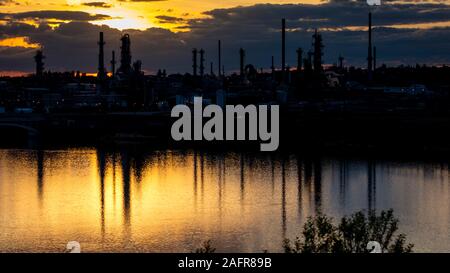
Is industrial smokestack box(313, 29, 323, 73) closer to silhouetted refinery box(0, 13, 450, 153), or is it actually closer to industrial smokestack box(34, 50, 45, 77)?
silhouetted refinery box(0, 13, 450, 153)

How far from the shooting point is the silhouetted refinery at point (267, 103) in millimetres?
54406

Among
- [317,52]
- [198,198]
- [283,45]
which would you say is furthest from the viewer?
[283,45]

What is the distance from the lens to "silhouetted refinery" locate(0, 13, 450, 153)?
54.4 m

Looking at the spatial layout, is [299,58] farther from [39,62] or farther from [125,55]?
[39,62]

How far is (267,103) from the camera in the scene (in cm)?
6988

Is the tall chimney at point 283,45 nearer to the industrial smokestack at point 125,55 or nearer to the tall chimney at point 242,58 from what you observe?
the tall chimney at point 242,58

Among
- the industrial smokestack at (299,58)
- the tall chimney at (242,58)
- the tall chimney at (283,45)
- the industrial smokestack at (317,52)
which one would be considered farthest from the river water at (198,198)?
the tall chimney at (242,58)

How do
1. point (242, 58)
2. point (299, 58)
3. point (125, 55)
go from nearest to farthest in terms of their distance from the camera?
point (299, 58), point (125, 55), point (242, 58)

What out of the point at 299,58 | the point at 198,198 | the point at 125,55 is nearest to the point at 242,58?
the point at 299,58

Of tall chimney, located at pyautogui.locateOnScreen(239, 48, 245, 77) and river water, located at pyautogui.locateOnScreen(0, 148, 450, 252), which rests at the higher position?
tall chimney, located at pyautogui.locateOnScreen(239, 48, 245, 77)

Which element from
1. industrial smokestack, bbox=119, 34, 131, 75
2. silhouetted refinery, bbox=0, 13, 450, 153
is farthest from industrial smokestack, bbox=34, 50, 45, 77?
industrial smokestack, bbox=119, 34, 131, 75

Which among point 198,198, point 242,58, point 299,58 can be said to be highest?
point 242,58

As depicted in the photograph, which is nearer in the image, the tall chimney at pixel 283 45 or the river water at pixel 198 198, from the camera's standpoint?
the river water at pixel 198 198
